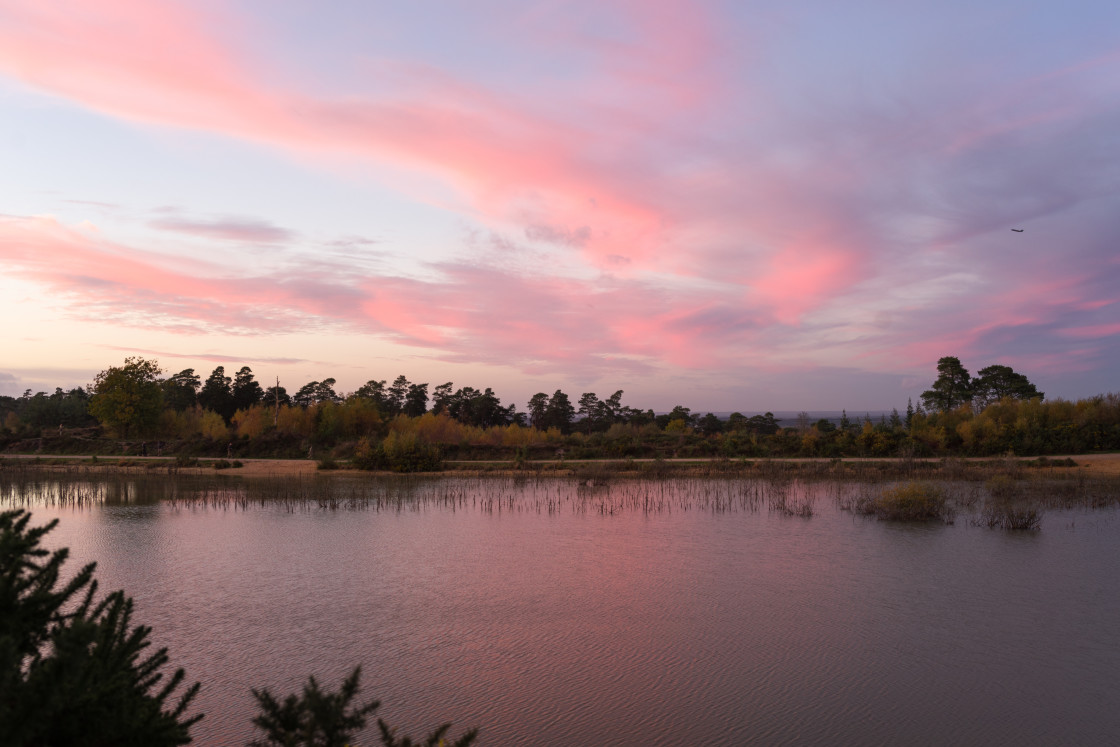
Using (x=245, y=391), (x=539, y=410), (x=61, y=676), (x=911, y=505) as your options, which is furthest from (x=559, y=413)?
(x=61, y=676)

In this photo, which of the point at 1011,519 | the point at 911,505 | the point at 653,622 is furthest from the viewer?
the point at 911,505

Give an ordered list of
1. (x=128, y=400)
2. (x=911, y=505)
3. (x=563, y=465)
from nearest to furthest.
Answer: (x=911, y=505) < (x=563, y=465) < (x=128, y=400)

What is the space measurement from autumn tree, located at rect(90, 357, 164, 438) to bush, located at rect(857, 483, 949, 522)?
192 feet

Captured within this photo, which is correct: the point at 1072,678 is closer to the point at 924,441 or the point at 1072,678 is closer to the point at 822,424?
the point at 924,441

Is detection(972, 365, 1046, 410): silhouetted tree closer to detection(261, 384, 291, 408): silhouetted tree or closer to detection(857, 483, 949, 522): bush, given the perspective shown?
detection(857, 483, 949, 522): bush

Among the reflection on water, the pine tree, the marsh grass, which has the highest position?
the pine tree

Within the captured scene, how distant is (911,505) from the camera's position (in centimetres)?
2380

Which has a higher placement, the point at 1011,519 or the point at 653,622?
the point at 1011,519

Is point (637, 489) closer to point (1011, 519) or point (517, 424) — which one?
point (1011, 519)

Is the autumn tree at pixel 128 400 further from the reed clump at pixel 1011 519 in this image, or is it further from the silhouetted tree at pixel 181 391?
the reed clump at pixel 1011 519

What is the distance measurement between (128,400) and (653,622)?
61128 mm

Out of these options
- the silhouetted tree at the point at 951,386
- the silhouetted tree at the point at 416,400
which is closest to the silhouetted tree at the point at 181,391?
the silhouetted tree at the point at 416,400

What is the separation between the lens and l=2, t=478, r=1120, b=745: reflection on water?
9125 mm

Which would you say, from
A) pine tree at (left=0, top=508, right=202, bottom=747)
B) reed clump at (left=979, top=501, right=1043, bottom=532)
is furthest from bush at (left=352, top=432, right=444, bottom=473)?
pine tree at (left=0, top=508, right=202, bottom=747)
